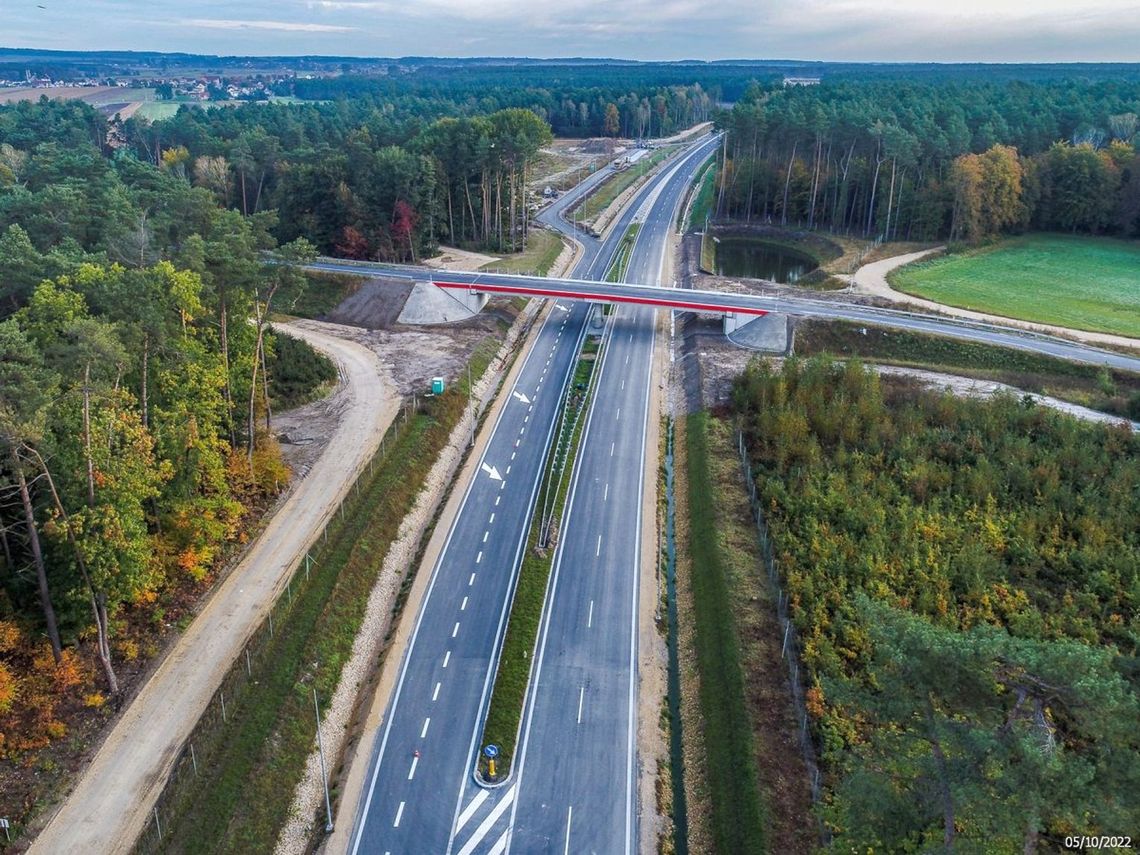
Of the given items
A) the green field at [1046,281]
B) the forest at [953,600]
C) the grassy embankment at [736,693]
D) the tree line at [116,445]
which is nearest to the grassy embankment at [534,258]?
the forest at [953,600]

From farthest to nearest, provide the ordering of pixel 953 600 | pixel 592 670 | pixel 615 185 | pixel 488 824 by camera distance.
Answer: pixel 615 185
pixel 953 600
pixel 592 670
pixel 488 824

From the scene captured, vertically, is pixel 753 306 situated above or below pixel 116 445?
above

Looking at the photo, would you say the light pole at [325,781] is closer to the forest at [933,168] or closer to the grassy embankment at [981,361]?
the grassy embankment at [981,361]

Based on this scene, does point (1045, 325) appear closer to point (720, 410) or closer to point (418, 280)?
point (720, 410)

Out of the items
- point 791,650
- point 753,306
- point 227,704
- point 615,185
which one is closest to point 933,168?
point 753,306

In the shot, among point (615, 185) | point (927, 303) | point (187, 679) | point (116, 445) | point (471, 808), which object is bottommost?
point (471, 808)

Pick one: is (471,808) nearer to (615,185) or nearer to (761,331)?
(761,331)

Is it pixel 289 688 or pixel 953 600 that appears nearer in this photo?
pixel 289 688

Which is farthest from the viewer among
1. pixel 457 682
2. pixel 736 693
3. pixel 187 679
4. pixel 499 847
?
pixel 457 682

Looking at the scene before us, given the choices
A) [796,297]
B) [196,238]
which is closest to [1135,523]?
[796,297]
